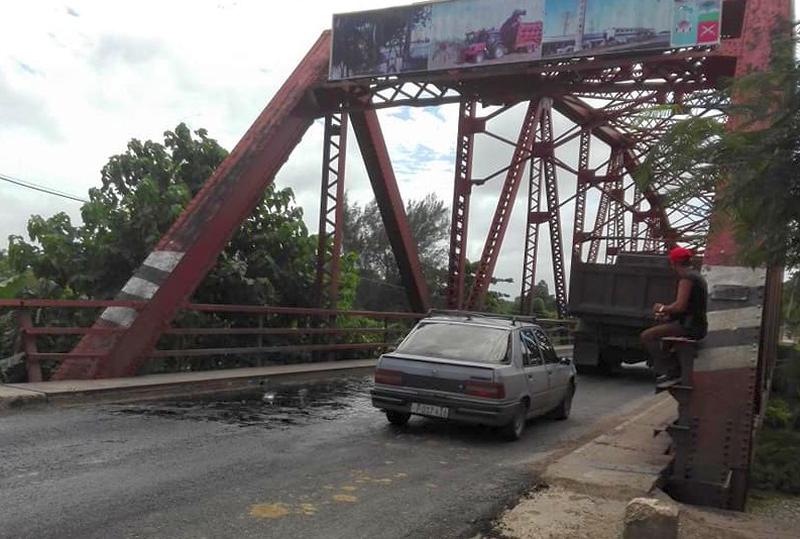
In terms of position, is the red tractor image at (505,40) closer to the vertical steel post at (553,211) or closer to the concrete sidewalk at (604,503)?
the vertical steel post at (553,211)

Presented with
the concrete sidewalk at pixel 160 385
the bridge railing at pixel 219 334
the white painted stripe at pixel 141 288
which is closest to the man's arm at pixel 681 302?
the concrete sidewalk at pixel 160 385

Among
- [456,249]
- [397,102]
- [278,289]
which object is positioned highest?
[397,102]

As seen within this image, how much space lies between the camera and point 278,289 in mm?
17469

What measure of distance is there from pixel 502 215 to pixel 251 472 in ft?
45.4

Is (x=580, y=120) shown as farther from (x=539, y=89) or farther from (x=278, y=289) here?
(x=278, y=289)

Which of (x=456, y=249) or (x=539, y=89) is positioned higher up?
(x=539, y=89)

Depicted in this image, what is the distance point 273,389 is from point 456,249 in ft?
24.2

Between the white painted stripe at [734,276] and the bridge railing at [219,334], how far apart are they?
8.29m

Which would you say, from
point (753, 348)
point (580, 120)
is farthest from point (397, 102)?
point (753, 348)

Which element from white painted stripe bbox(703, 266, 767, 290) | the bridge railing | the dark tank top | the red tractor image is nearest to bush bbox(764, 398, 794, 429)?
white painted stripe bbox(703, 266, 767, 290)

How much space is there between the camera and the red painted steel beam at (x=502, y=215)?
1911 cm

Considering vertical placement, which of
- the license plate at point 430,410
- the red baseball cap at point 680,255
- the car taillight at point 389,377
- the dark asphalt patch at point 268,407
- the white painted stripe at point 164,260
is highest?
the red baseball cap at point 680,255

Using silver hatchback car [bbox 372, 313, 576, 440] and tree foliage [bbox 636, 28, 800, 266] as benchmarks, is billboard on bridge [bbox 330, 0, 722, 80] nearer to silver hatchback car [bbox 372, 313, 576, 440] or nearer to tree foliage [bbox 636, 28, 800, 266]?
silver hatchback car [bbox 372, 313, 576, 440]

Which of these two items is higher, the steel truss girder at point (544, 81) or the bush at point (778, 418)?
the steel truss girder at point (544, 81)
